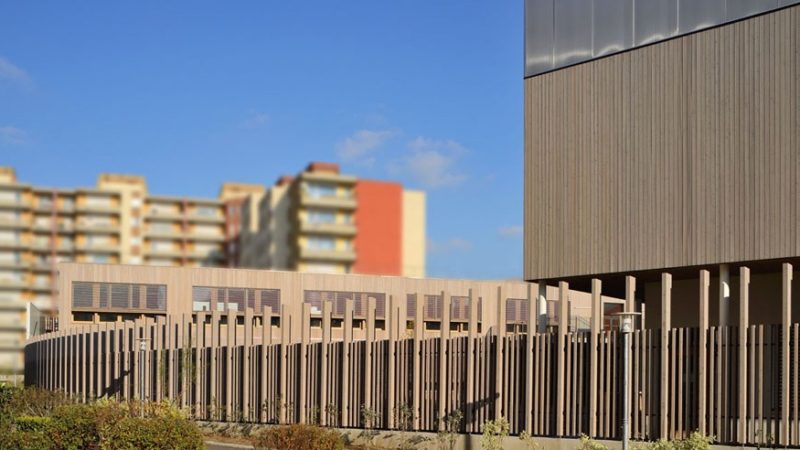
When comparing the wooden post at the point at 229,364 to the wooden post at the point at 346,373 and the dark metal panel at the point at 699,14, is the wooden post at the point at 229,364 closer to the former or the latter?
the wooden post at the point at 346,373

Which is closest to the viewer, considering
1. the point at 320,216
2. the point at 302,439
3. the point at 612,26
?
the point at 302,439

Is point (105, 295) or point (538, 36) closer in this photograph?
point (538, 36)

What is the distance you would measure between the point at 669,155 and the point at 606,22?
4.23 metres

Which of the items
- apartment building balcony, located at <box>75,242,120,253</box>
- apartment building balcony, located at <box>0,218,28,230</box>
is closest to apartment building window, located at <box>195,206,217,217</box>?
apartment building balcony, located at <box>75,242,120,253</box>

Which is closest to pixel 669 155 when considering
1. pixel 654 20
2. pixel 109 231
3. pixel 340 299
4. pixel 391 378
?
pixel 654 20

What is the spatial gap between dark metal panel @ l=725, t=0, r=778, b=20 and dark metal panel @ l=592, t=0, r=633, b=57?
9.78 ft

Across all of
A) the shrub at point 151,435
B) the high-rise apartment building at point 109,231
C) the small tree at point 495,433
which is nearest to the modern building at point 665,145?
the small tree at point 495,433

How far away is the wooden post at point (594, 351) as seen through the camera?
29656mm

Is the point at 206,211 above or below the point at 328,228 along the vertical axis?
above

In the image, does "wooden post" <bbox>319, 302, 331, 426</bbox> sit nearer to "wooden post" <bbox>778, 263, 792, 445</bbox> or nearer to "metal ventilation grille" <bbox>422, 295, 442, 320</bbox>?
"wooden post" <bbox>778, 263, 792, 445</bbox>

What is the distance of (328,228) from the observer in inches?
1617

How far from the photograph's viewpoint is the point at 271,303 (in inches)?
2363

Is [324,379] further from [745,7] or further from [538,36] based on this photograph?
[745,7]

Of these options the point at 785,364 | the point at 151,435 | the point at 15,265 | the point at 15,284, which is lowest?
the point at 151,435
